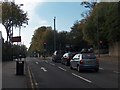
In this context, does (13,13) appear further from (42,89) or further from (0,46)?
(42,89)

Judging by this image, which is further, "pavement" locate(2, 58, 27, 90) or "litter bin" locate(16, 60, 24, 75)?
"litter bin" locate(16, 60, 24, 75)

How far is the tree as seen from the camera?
77.1 m

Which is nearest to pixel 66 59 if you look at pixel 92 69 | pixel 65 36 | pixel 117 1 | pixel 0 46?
pixel 92 69

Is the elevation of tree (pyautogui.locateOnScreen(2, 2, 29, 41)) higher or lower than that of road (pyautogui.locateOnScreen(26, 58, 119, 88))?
higher

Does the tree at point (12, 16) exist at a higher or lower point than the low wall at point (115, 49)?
higher

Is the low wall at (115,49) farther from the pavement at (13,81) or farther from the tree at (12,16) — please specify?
the pavement at (13,81)

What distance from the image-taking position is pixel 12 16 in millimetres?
78188

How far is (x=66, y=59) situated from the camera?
1699 inches

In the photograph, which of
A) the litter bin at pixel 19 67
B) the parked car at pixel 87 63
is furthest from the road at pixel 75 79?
the parked car at pixel 87 63

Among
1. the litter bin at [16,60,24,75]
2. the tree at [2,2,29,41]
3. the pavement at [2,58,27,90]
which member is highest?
the tree at [2,2,29,41]

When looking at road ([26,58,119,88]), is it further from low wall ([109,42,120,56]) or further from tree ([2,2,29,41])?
tree ([2,2,29,41])

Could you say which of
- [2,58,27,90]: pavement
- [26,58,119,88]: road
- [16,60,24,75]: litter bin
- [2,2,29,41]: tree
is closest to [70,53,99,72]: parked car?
[26,58,119,88]: road

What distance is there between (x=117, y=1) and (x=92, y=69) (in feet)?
118

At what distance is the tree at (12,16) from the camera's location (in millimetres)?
77062
